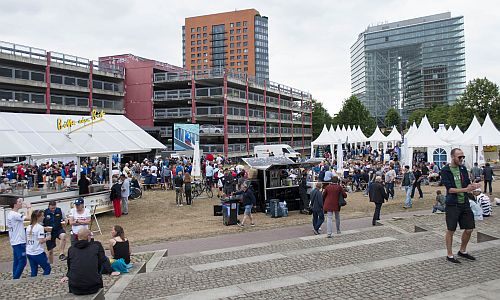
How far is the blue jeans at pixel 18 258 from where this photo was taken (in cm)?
851

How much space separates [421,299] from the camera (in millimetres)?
5977

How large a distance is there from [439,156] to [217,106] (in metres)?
31.4

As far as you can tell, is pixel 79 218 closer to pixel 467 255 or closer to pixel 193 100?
pixel 467 255

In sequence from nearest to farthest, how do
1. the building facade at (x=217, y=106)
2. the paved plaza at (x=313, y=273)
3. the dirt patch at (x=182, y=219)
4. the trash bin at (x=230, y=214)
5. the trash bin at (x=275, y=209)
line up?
1. the paved plaza at (x=313, y=273)
2. the dirt patch at (x=182, y=219)
3. the trash bin at (x=230, y=214)
4. the trash bin at (x=275, y=209)
5. the building facade at (x=217, y=106)

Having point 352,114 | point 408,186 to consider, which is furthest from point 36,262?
point 352,114

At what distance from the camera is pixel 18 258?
852cm

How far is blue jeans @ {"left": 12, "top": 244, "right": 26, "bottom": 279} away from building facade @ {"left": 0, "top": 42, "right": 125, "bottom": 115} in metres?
37.2

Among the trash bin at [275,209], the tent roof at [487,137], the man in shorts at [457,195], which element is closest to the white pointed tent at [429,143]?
the tent roof at [487,137]

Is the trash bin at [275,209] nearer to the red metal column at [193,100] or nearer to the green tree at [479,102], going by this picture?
the red metal column at [193,100]

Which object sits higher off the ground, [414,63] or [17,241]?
[414,63]

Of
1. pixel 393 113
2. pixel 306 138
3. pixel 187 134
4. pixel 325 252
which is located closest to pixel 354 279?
pixel 325 252

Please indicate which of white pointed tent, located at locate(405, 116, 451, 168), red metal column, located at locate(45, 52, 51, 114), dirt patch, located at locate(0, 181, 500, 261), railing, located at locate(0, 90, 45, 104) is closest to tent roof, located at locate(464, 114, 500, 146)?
white pointed tent, located at locate(405, 116, 451, 168)

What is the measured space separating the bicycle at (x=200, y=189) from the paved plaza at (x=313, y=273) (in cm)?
1197

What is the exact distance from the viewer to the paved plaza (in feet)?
21.0
